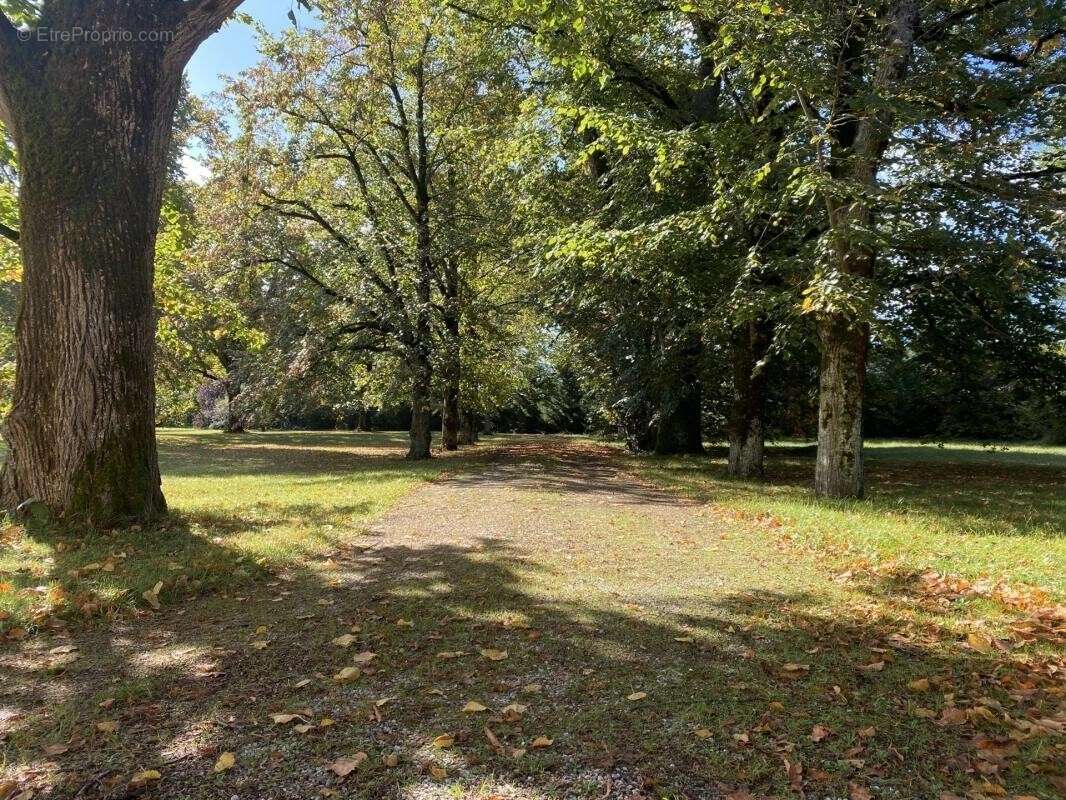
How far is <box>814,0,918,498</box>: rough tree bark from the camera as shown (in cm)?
830

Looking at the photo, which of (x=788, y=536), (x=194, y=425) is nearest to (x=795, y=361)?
(x=788, y=536)

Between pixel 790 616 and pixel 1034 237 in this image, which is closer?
pixel 790 616

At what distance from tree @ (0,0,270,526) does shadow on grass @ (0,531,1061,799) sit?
2.56 metres

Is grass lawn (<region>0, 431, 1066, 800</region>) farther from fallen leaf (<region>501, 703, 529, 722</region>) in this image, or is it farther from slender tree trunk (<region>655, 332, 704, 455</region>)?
slender tree trunk (<region>655, 332, 704, 455</region>)

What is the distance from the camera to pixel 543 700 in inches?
128

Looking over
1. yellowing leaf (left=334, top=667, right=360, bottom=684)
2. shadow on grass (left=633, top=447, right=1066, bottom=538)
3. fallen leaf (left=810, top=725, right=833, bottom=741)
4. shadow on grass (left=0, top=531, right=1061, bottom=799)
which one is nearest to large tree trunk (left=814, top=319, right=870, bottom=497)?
shadow on grass (left=633, top=447, right=1066, bottom=538)

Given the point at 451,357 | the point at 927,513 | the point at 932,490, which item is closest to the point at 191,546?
the point at 927,513

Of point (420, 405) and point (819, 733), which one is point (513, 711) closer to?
point (819, 733)

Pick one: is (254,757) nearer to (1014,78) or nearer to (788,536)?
(788,536)

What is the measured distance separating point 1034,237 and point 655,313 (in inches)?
271

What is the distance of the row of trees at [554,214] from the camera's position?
6.21m

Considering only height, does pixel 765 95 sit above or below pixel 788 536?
above

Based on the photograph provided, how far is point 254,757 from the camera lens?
2.67m

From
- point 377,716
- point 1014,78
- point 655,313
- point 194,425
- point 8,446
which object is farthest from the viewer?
point 194,425
